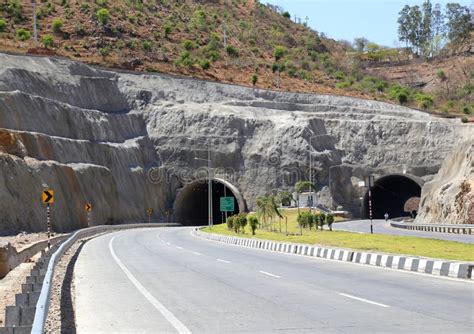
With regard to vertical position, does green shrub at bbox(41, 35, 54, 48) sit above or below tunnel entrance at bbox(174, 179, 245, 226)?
above

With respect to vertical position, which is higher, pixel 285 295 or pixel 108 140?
pixel 108 140

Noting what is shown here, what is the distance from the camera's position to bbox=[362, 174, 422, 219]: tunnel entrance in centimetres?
9781

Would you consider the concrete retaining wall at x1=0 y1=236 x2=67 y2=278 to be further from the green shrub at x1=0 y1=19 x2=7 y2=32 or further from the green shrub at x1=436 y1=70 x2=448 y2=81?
the green shrub at x1=436 y1=70 x2=448 y2=81

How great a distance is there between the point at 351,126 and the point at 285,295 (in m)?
83.1

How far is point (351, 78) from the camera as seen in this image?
463 ft

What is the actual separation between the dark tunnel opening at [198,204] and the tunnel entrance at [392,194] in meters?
18.5

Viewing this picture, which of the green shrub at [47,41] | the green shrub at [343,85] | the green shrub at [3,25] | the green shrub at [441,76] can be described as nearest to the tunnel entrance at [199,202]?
the green shrub at [47,41]

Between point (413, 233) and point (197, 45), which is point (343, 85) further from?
point (413, 233)

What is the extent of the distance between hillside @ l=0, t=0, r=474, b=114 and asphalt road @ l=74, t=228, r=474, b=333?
79537 mm

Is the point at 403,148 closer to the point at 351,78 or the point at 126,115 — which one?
the point at 126,115

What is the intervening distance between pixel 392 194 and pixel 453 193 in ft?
165

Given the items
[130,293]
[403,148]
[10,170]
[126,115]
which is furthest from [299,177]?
[130,293]

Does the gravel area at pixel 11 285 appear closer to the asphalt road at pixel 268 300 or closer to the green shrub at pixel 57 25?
the asphalt road at pixel 268 300

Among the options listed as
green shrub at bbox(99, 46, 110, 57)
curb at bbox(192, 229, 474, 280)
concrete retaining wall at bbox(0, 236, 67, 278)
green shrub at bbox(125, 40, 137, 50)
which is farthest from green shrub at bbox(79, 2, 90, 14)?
curb at bbox(192, 229, 474, 280)
